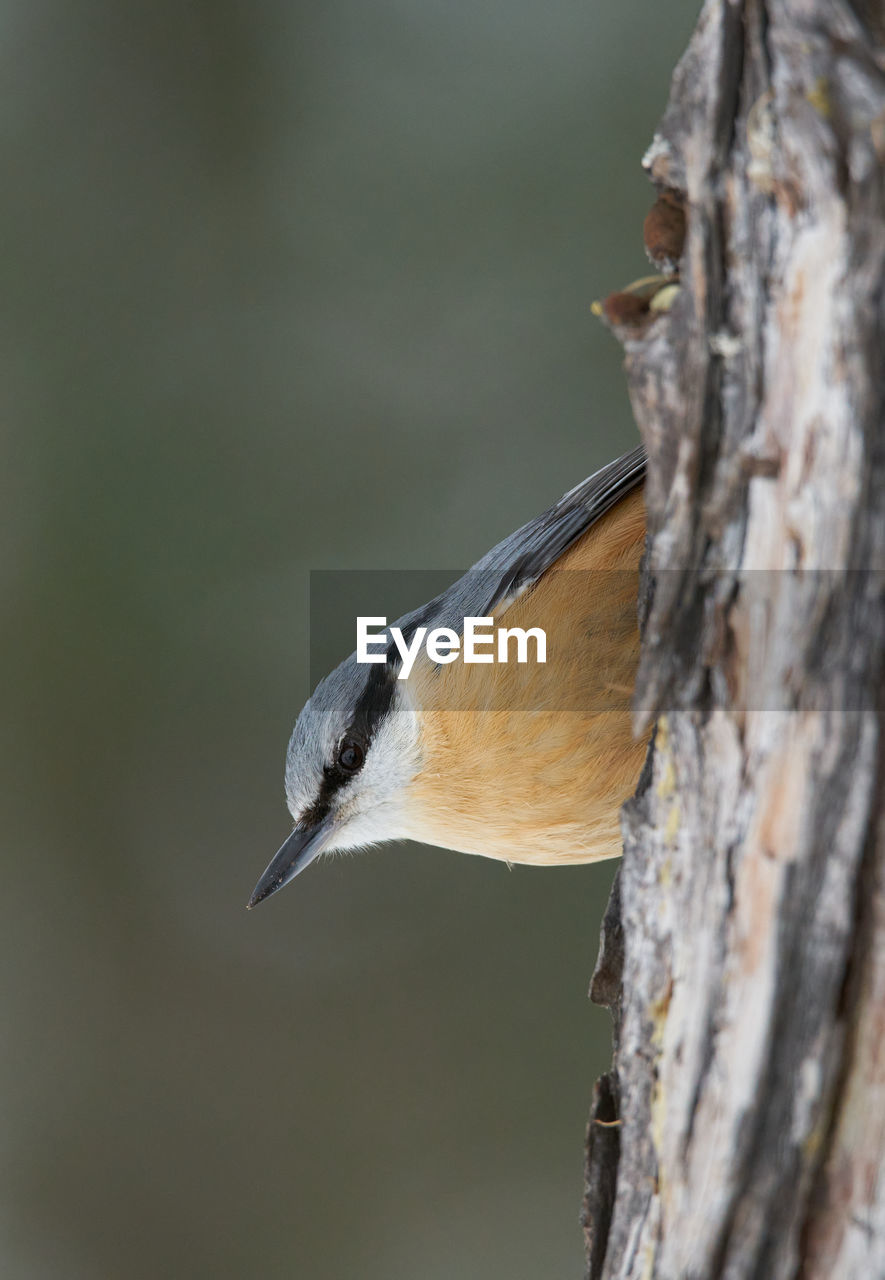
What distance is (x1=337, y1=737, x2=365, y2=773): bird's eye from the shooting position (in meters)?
2.37

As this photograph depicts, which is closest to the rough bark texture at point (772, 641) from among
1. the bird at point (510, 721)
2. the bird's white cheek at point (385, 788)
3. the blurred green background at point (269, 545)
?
the bird at point (510, 721)

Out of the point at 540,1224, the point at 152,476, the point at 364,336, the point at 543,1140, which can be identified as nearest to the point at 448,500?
the point at 364,336

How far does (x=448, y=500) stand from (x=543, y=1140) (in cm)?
209

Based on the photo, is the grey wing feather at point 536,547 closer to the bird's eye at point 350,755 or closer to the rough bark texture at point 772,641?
the bird's eye at point 350,755

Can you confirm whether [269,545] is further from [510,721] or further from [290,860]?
[510,721]

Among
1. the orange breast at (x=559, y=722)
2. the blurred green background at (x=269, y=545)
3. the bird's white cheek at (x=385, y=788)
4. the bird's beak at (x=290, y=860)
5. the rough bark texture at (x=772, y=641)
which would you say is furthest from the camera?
the blurred green background at (x=269, y=545)

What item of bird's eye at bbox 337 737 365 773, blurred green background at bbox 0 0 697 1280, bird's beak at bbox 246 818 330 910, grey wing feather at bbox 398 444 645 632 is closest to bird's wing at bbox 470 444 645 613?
grey wing feather at bbox 398 444 645 632

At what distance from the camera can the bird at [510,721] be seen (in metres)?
2.00

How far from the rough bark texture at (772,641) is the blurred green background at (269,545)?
2.62m

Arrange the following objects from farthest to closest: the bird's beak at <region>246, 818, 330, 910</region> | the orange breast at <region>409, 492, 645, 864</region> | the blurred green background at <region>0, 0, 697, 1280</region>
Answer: the blurred green background at <region>0, 0, 697, 1280</region> → the bird's beak at <region>246, 818, 330, 910</region> → the orange breast at <region>409, 492, 645, 864</region>

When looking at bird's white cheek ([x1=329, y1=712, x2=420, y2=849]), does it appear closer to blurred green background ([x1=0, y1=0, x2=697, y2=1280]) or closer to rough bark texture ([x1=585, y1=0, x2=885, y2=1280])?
rough bark texture ([x1=585, y1=0, x2=885, y2=1280])

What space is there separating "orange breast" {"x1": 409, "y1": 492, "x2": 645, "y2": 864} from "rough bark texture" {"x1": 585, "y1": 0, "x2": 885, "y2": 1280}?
87 centimetres

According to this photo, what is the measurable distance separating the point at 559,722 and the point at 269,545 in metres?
1.99

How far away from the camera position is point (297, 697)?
388 centimetres
